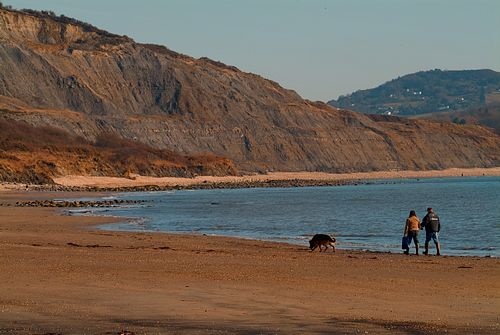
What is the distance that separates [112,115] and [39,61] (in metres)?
13.3

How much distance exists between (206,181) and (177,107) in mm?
32041

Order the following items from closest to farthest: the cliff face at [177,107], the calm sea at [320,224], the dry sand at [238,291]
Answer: the dry sand at [238,291] → the calm sea at [320,224] → the cliff face at [177,107]

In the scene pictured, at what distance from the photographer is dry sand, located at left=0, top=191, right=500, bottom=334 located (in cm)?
1059

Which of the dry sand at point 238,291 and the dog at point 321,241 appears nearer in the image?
the dry sand at point 238,291

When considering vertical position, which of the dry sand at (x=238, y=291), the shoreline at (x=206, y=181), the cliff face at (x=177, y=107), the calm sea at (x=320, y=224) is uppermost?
the cliff face at (x=177, y=107)

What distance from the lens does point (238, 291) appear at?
1352 centimetres

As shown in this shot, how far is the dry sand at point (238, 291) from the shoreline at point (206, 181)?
59312mm

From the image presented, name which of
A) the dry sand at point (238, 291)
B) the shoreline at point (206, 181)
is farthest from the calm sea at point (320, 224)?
the shoreline at point (206, 181)

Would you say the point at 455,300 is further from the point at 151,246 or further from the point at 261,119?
the point at 261,119

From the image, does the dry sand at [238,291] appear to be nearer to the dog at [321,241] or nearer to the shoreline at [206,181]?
the dog at [321,241]

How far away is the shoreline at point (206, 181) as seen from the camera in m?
87.2

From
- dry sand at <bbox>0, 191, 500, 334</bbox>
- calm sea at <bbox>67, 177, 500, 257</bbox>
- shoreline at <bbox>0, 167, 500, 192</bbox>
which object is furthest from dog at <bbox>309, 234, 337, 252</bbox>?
→ shoreline at <bbox>0, 167, 500, 192</bbox>

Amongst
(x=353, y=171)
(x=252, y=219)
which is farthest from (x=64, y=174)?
(x=353, y=171)

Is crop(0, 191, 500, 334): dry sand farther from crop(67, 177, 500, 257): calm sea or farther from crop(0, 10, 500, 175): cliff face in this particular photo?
crop(0, 10, 500, 175): cliff face
